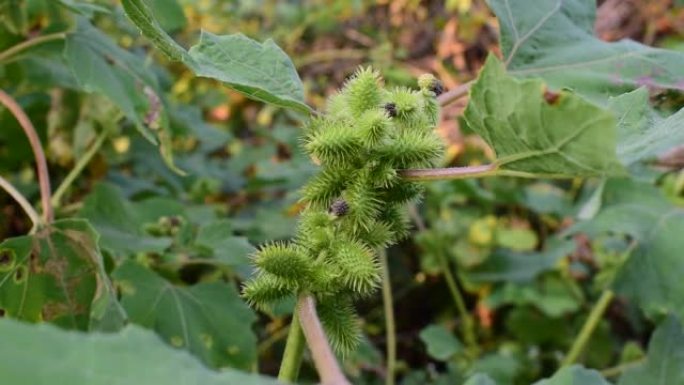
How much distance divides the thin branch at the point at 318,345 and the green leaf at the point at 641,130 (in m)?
0.31

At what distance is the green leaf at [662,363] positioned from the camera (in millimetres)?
1275

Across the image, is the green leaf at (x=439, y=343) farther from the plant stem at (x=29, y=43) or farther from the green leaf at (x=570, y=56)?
the plant stem at (x=29, y=43)

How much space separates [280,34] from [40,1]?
71.4 inches

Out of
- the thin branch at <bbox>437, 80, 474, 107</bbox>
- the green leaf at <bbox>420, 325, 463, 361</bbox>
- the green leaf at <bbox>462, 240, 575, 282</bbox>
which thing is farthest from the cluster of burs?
the green leaf at <bbox>462, 240, 575, 282</bbox>

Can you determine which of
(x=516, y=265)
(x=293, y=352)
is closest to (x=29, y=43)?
(x=293, y=352)

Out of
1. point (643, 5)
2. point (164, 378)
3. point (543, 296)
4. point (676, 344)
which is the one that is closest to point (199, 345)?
point (676, 344)

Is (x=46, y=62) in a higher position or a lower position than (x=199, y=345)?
higher

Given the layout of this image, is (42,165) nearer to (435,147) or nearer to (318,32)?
(435,147)

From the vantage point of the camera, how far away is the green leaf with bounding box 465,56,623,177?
2.40 feet

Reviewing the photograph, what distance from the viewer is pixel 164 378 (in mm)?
539

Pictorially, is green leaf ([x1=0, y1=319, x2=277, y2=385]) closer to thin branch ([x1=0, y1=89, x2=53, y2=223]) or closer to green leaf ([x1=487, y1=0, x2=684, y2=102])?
thin branch ([x1=0, y1=89, x2=53, y2=223])

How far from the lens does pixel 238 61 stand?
988 mm

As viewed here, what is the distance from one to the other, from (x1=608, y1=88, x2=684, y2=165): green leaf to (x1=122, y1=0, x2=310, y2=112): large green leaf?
0.34 meters

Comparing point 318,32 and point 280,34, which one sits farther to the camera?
point 318,32
